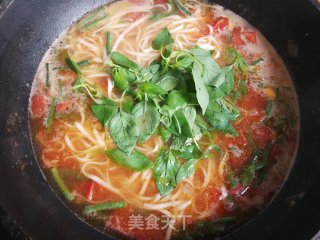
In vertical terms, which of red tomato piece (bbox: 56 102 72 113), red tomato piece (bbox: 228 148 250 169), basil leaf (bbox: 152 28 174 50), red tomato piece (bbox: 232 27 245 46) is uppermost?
basil leaf (bbox: 152 28 174 50)


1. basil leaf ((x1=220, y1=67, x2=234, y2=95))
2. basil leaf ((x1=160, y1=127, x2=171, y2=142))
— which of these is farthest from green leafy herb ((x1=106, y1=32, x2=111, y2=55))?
basil leaf ((x1=220, y1=67, x2=234, y2=95))

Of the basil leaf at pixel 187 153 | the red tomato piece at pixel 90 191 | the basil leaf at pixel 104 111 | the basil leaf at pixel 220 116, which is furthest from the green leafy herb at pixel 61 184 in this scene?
the basil leaf at pixel 220 116

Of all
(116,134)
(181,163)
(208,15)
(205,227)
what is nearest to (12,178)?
(116,134)

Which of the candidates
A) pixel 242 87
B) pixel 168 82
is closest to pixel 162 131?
pixel 168 82

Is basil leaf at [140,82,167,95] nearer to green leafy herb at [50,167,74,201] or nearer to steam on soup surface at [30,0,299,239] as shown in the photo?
steam on soup surface at [30,0,299,239]

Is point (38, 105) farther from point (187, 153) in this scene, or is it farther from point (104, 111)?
point (187, 153)

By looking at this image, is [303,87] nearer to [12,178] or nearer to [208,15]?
[208,15]

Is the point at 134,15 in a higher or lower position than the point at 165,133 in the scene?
higher
